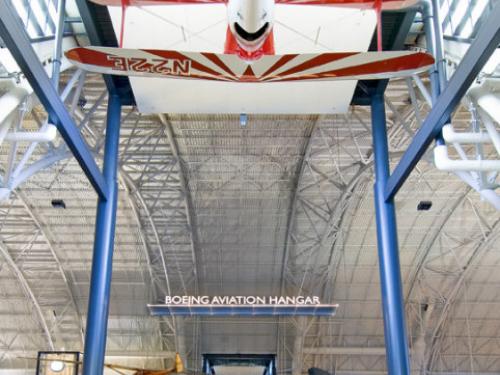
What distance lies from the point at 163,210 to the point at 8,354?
15.6 meters

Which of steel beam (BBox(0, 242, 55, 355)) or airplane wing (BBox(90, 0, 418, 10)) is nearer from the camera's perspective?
airplane wing (BBox(90, 0, 418, 10))

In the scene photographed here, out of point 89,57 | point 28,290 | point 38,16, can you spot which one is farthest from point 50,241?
point 89,57

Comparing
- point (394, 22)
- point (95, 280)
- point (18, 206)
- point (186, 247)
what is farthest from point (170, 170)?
point (394, 22)

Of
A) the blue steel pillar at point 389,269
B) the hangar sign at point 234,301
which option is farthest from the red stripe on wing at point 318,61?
the hangar sign at point 234,301

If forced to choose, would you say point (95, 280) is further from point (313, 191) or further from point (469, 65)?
point (313, 191)

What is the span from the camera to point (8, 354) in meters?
35.1

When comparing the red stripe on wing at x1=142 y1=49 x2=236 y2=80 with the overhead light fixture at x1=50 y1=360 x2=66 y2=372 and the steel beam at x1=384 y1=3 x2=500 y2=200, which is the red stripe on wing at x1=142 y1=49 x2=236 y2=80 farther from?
the overhead light fixture at x1=50 y1=360 x2=66 y2=372

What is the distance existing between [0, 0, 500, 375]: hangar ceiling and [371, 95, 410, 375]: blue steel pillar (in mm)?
4950

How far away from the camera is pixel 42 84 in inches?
385

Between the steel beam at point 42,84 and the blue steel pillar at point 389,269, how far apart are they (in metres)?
6.71

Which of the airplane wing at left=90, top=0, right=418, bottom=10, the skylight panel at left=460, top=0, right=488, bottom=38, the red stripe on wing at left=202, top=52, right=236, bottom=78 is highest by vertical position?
the skylight panel at left=460, top=0, right=488, bottom=38

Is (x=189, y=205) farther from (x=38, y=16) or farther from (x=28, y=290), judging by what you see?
(x=38, y=16)

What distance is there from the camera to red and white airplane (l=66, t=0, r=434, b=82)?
9.52 metres

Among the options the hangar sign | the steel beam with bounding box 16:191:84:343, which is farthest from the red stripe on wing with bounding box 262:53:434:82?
the steel beam with bounding box 16:191:84:343
